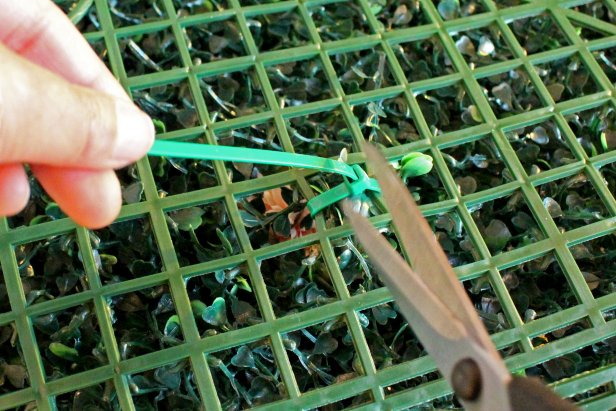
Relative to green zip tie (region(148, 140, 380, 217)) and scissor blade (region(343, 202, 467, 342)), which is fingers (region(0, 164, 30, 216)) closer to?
green zip tie (region(148, 140, 380, 217))

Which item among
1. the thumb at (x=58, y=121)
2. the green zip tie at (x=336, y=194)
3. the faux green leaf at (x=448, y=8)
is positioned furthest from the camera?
the faux green leaf at (x=448, y=8)

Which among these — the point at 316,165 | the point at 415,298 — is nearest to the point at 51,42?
the point at 316,165

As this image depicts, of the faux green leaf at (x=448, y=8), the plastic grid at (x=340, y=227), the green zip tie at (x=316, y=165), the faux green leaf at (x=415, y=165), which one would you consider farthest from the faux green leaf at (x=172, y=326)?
the faux green leaf at (x=448, y=8)

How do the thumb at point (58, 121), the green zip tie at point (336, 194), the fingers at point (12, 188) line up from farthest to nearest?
the green zip tie at point (336, 194) < the fingers at point (12, 188) < the thumb at point (58, 121)

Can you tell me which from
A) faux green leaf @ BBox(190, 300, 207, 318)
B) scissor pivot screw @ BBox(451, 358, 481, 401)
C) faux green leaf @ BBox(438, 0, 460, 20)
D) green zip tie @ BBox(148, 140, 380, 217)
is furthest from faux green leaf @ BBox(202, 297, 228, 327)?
faux green leaf @ BBox(438, 0, 460, 20)

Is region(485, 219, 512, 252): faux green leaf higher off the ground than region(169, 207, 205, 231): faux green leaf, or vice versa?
region(169, 207, 205, 231): faux green leaf

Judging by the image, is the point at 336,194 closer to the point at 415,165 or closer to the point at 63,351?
the point at 415,165

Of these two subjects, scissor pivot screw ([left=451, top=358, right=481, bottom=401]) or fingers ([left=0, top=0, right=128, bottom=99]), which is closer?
scissor pivot screw ([left=451, top=358, right=481, bottom=401])

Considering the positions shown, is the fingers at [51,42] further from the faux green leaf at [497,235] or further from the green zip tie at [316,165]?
the faux green leaf at [497,235]
